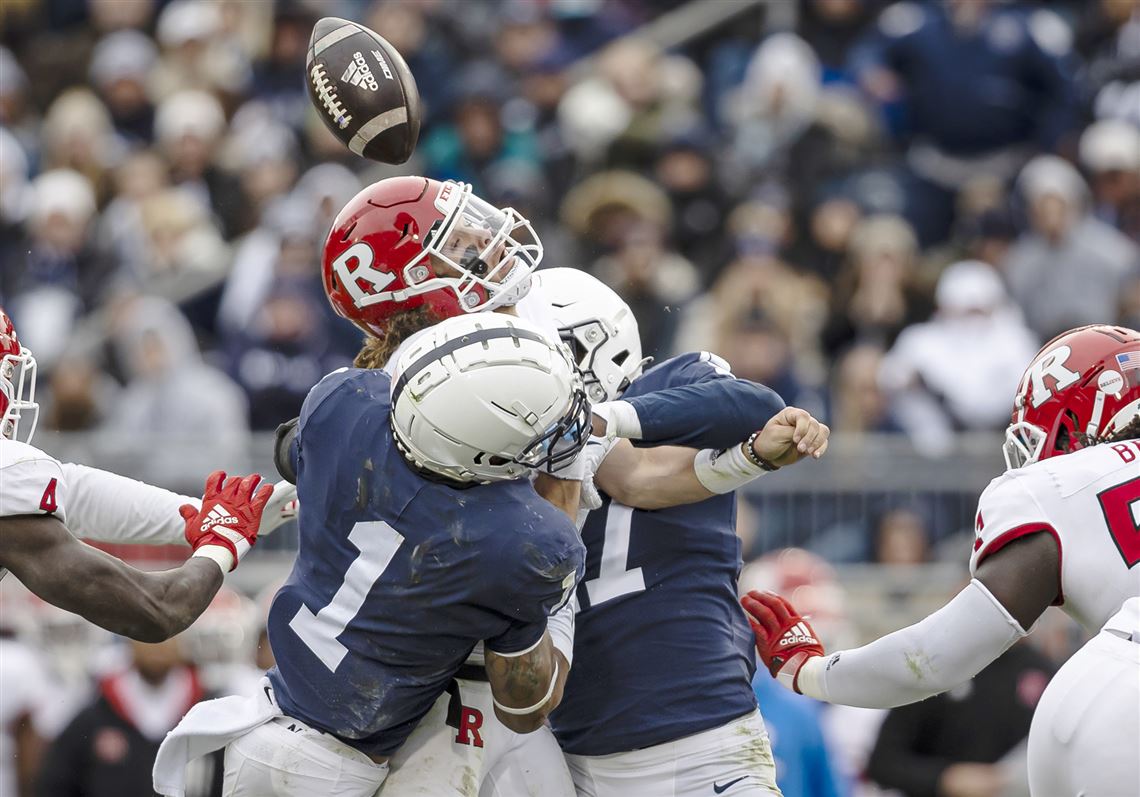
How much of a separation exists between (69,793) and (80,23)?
7.03m

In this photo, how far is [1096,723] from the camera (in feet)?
14.2

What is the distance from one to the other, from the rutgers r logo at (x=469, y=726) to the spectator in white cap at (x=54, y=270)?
7.23 meters

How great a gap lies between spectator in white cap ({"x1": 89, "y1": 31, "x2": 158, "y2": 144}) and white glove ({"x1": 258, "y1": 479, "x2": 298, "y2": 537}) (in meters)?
7.95

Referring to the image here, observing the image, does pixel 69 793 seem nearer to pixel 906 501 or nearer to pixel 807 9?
pixel 906 501

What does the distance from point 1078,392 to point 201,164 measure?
844cm

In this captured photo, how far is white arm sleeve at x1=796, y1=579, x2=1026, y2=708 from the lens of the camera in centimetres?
Answer: 455

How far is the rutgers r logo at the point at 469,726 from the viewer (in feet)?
15.3

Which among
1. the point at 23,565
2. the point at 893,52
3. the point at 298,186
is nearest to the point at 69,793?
the point at 23,565

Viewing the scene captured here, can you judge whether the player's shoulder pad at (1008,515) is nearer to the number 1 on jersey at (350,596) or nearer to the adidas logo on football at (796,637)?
the adidas logo on football at (796,637)

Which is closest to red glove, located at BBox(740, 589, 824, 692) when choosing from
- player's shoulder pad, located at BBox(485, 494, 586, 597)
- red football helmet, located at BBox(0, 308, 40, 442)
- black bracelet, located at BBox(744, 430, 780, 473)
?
black bracelet, located at BBox(744, 430, 780, 473)

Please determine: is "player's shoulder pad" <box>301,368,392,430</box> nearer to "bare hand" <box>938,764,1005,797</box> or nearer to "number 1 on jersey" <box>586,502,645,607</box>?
"number 1 on jersey" <box>586,502,645,607</box>

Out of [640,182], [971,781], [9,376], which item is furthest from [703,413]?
[640,182]

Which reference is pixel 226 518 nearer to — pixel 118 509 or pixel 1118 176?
pixel 118 509

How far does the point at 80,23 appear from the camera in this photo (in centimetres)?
1358
